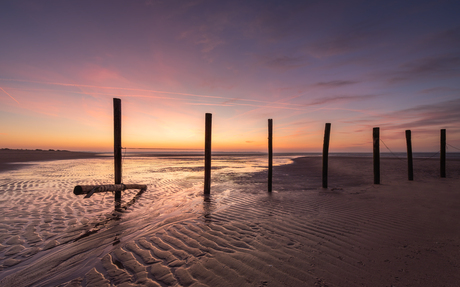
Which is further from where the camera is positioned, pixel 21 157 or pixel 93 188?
pixel 21 157

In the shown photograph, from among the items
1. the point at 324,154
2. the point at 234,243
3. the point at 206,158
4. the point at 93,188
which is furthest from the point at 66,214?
the point at 324,154

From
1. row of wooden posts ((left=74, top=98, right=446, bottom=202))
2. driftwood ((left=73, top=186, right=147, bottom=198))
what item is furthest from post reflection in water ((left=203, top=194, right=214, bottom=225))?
driftwood ((left=73, top=186, right=147, bottom=198))

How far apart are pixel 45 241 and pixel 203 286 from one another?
417 cm

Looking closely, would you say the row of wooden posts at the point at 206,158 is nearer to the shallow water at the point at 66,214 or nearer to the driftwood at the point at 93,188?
the driftwood at the point at 93,188

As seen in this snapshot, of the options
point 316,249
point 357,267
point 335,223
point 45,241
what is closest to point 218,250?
point 316,249

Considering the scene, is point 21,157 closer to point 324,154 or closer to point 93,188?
point 93,188

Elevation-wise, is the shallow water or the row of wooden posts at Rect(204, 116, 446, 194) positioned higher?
the row of wooden posts at Rect(204, 116, 446, 194)

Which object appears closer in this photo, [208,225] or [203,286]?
[203,286]

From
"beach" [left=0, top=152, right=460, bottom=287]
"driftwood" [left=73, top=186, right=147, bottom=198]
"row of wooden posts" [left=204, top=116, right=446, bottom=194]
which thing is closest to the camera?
"beach" [left=0, top=152, right=460, bottom=287]

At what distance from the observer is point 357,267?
10.0ft

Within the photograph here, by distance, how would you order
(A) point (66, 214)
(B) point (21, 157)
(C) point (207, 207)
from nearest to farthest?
(A) point (66, 214), (C) point (207, 207), (B) point (21, 157)

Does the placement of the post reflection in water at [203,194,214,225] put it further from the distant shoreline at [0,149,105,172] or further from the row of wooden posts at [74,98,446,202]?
the distant shoreline at [0,149,105,172]

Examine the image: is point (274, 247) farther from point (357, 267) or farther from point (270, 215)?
point (270, 215)

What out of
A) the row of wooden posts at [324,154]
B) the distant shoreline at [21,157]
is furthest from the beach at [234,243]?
the distant shoreline at [21,157]
